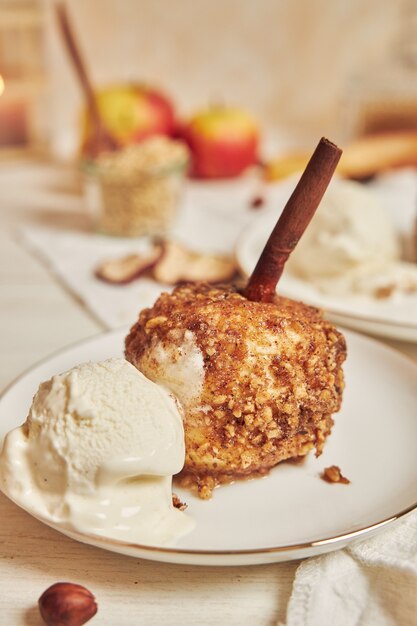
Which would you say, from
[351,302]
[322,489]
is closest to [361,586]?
[322,489]

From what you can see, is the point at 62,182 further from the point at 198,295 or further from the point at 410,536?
the point at 410,536

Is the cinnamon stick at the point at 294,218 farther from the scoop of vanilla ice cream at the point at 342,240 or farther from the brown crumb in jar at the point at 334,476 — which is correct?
the scoop of vanilla ice cream at the point at 342,240

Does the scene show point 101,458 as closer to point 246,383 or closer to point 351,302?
point 246,383

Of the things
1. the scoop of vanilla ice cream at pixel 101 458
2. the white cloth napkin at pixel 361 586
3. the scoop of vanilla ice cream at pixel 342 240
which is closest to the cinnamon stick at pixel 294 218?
the scoop of vanilla ice cream at pixel 101 458

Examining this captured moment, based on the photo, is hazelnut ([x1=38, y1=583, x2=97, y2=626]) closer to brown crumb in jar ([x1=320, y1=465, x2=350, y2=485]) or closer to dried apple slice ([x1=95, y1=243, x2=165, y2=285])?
brown crumb in jar ([x1=320, y1=465, x2=350, y2=485])

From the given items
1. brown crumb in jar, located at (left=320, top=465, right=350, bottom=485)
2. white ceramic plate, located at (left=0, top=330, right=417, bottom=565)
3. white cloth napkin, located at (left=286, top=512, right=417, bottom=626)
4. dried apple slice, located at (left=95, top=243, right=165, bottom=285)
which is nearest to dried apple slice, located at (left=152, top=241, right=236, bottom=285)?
dried apple slice, located at (left=95, top=243, right=165, bottom=285)
